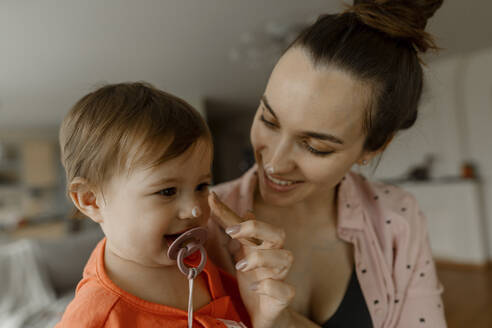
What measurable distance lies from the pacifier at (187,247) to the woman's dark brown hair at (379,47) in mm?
471

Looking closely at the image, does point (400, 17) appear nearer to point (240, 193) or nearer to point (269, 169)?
point (269, 169)

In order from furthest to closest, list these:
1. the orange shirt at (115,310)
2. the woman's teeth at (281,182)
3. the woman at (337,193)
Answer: the woman's teeth at (281,182) → the woman at (337,193) → the orange shirt at (115,310)

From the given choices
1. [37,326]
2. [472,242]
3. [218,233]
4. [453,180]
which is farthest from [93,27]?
[472,242]

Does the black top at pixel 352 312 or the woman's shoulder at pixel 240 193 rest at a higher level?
the woman's shoulder at pixel 240 193

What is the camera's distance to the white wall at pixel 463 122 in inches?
198

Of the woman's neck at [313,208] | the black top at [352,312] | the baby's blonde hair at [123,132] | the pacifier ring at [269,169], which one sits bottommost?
the black top at [352,312]

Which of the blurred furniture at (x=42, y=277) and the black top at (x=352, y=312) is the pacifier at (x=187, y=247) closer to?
the black top at (x=352, y=312)

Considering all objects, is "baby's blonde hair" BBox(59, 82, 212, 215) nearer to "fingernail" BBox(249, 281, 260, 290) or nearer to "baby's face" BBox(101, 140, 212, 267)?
"baby's face" BBox(101, 140, 212, 267)

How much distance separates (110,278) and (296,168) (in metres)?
0.49

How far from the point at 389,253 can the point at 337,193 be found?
0.24 meters

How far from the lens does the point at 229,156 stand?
9.84 meters

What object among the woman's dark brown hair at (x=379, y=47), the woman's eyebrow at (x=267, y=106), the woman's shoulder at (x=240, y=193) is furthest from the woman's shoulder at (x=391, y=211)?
the woman's eyebrow at (x=267, y=106)

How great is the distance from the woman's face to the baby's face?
24 centimetres

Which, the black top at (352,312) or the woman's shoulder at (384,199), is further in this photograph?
Answer: the woman's shoulder at (384,199)
